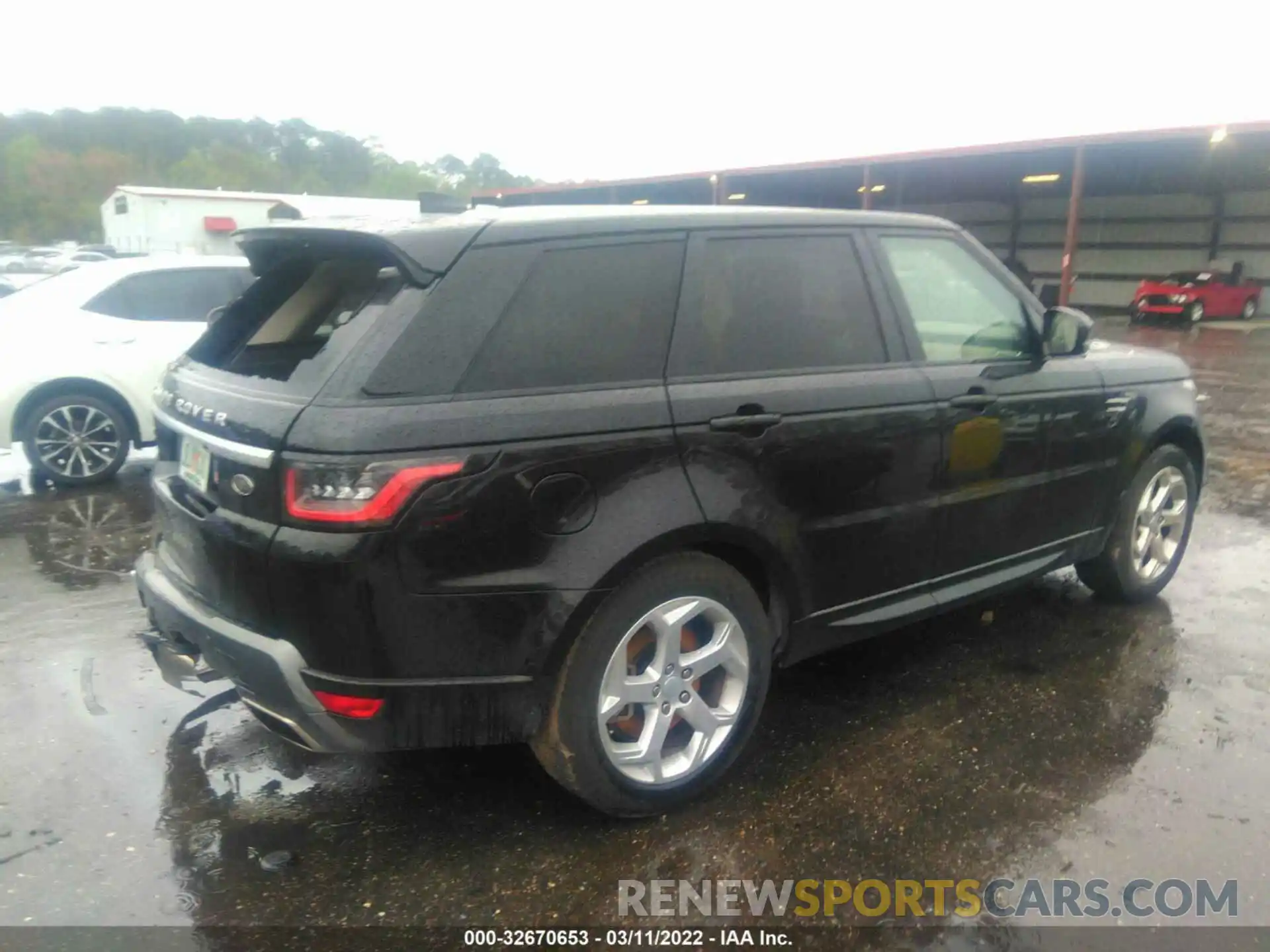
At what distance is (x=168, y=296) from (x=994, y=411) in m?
6.01

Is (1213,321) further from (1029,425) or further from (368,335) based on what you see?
(368,335)

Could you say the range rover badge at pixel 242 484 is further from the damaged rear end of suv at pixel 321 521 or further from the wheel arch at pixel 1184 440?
the wheel arch at pixel 1184 440

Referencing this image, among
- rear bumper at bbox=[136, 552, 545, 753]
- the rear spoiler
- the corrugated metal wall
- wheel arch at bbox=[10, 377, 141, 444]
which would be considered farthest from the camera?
the corrugated metal wall

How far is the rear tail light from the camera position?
232 cm

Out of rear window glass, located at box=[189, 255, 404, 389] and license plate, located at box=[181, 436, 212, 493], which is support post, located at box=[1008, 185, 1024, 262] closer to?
rear window glass, located at box=[189, 255, 404, 389]

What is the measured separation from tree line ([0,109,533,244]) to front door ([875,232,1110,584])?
182 ft

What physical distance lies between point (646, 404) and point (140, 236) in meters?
39.6

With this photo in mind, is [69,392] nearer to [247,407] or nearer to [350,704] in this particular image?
[247,407]

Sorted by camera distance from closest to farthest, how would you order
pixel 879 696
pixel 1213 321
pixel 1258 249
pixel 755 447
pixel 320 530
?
1. pixel 320 530
2. pixel 755 447
3. pixel 879 696
4. pixel 1213 321
5. pixel 1258 249

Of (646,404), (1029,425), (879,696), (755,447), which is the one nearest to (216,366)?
(646,404)

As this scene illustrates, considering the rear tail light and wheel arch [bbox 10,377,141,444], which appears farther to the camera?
wheel arch [bbox 10,377,141,444]

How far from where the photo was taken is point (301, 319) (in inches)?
112

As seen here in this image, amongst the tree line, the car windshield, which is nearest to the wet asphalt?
the car windshield

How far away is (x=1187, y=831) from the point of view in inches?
112
